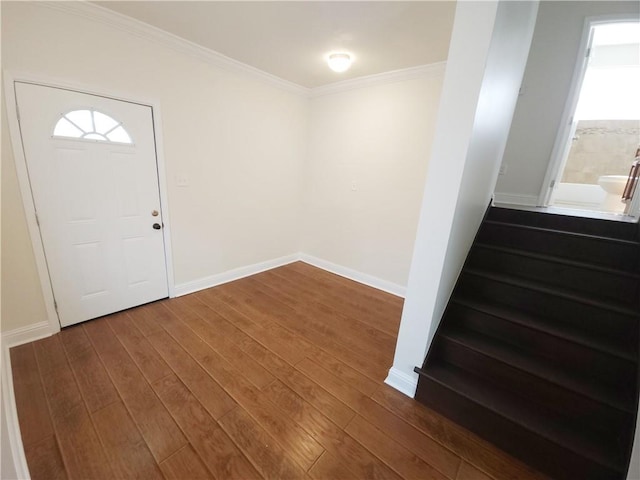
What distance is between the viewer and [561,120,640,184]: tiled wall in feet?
15.6

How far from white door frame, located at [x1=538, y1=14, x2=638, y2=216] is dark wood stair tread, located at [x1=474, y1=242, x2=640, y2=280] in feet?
5.15

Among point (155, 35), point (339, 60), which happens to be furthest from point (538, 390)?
point (155, 35)

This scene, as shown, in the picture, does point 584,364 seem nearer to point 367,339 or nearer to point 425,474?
point 425,474

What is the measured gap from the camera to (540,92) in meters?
3.18

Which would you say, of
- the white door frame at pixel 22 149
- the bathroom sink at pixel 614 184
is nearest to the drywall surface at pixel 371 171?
the white door frame at pixel 22 149

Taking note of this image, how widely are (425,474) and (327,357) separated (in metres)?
0.97

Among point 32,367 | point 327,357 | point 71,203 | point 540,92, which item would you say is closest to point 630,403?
point 327,357

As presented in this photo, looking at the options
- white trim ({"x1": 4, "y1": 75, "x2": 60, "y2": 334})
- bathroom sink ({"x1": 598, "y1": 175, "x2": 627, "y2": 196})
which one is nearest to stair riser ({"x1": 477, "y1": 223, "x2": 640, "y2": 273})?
bathroom sink ({"x1": 598, "y1": 175, "x2": 627, "y2": 196})

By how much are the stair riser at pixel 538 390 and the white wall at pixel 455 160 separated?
9.1 inches

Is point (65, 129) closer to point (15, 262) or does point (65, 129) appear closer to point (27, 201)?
point (27, 201)

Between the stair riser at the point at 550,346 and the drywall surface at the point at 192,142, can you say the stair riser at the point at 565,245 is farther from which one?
the drywall surface at the point at 192,142

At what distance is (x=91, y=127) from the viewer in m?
2.14

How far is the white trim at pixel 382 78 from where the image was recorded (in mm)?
2720

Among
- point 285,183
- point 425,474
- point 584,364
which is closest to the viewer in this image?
point 425,474
